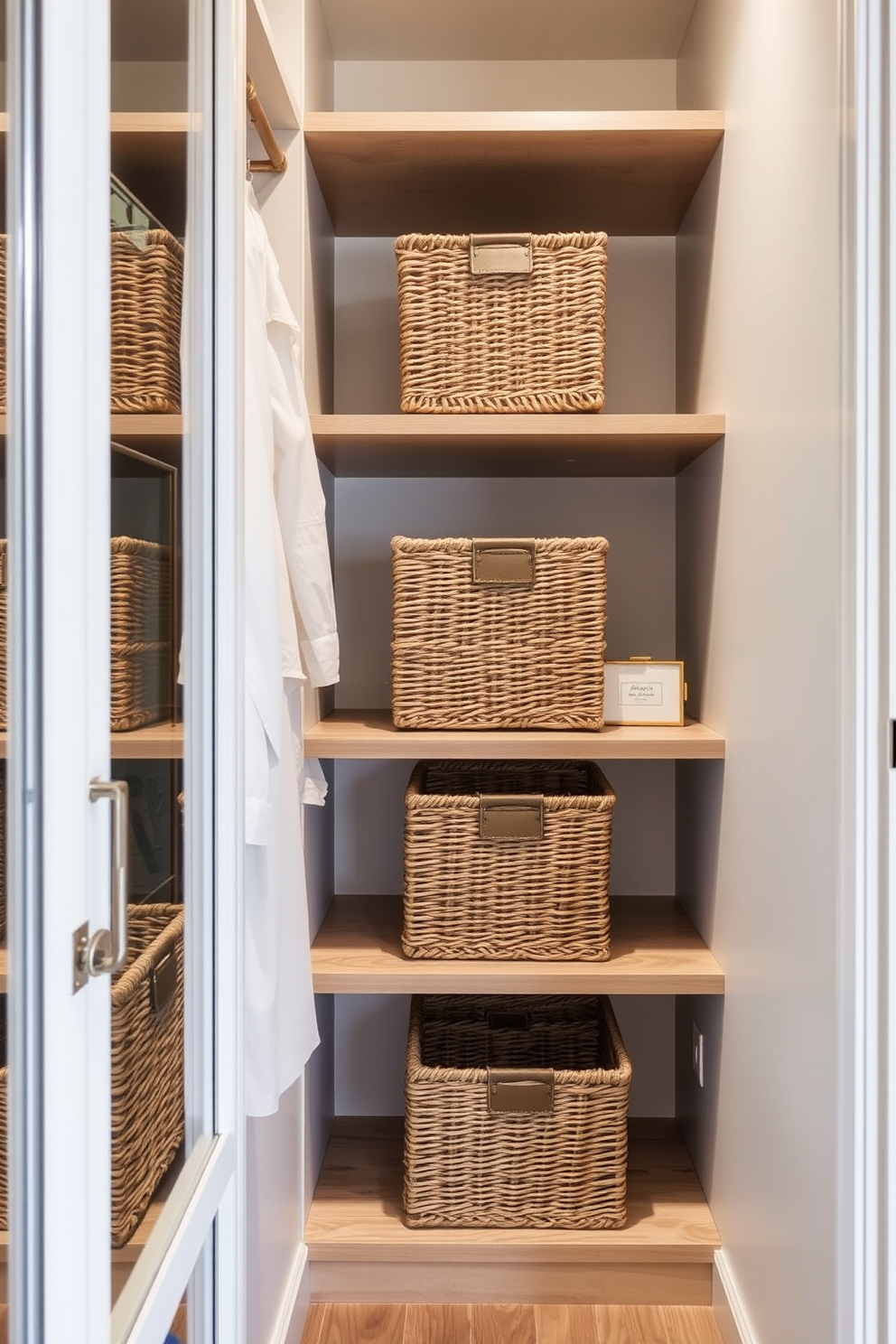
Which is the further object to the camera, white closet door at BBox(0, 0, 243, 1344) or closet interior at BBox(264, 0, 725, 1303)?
closet interior at BBox(264, 0, 725, 1303)

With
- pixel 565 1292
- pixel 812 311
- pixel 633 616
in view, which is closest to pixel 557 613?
pixel 633 616

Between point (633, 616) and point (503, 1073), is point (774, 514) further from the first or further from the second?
point (503, 1073)

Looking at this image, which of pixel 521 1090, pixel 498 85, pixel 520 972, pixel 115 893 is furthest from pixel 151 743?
pixel 498 85

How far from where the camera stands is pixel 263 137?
5.36 feet

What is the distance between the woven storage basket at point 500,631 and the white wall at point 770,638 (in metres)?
0.25

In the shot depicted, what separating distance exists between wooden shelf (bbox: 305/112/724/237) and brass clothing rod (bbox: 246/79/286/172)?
0.36ft

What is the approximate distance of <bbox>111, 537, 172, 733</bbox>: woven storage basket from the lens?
89 cm

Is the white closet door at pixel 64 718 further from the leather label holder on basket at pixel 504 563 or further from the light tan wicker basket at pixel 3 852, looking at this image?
the leather label holder on basket at pixel 504 563

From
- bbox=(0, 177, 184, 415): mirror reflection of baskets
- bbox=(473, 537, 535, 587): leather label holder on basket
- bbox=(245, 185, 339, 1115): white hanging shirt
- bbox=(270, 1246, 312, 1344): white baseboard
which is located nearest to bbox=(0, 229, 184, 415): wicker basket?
bbox=(0, 177, 184, 415): mirror reflection of baskets

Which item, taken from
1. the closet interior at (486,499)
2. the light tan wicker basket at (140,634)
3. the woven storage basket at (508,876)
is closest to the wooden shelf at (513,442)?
the closet interior at (486,499)

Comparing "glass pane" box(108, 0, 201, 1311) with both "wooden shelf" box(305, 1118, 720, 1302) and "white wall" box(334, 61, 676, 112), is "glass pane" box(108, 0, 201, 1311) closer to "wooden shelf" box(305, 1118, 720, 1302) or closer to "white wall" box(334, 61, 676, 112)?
"wooden shelf" box(305, 1118, 720, 1302)

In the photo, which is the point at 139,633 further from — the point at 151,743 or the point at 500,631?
the point at 500,631

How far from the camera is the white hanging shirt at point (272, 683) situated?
4.34 feet

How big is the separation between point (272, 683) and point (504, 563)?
621 millimetres
